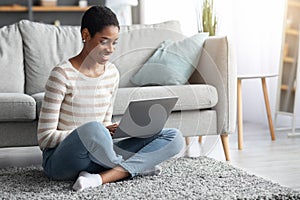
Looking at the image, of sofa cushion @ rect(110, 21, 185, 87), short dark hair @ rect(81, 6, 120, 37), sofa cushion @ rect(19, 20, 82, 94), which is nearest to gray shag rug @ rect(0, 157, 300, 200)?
short dark hair @ rect(81, 6, 120, 37)

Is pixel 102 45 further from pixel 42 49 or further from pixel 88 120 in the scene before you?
pixel 42 49

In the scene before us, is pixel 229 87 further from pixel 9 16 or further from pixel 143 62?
pixel 9 16

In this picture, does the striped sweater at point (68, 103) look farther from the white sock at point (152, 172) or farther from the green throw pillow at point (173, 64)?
the green throw pillow at point (173, 64)

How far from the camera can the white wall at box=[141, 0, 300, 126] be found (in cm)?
479

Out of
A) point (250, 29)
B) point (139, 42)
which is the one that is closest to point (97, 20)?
point (139, 42)

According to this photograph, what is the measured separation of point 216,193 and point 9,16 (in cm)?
394

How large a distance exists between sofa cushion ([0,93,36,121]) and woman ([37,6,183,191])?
1.60 feet

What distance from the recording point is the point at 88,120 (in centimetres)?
256

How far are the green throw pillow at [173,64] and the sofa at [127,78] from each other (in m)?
0.04

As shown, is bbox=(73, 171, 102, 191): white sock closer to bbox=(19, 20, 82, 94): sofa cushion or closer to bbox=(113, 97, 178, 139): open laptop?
bbox=(113, 97, 178, 139): open laptop

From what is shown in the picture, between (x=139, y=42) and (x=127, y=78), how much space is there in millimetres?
316

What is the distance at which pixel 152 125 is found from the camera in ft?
8.61

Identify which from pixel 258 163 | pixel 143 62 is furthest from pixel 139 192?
pixel 143 62

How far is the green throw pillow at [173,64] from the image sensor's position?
3.46 metres
